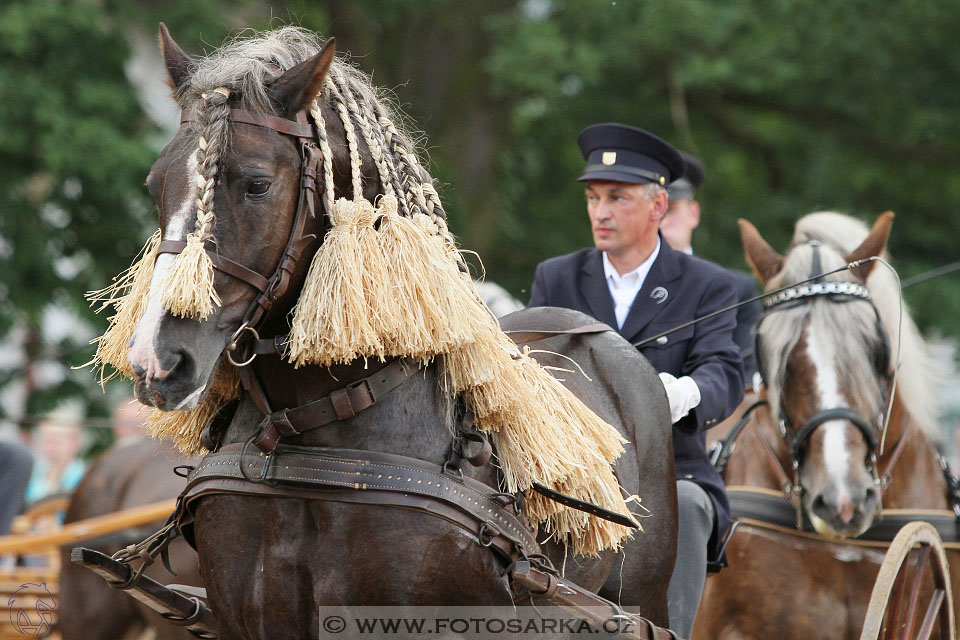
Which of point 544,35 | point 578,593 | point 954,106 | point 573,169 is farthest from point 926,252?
point 578,593

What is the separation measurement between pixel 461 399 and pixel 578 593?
0.56 m

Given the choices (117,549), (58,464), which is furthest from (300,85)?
(58,464)

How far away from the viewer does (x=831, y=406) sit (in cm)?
452

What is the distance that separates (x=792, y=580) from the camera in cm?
474

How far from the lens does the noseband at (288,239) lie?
8.23ft

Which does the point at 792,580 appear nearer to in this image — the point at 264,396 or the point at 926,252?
the point at 264,396

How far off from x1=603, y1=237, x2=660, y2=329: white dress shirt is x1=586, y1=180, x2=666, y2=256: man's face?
0.07 m

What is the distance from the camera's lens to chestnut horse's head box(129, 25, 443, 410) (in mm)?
2404

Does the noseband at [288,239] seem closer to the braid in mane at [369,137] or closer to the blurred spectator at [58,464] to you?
the braid in mane at [369,137]

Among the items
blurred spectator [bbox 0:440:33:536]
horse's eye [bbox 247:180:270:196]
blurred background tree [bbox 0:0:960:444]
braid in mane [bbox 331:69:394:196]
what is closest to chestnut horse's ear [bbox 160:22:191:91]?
braid in mane [bbox 331:69:394:196]

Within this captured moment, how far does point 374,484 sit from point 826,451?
2.43m

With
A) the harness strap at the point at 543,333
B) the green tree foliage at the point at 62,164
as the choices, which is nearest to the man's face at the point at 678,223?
the harness strap at the point at 543,333

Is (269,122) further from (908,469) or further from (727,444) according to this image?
(908,469)

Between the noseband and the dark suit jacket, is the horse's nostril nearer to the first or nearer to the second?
the dark suit jacket
